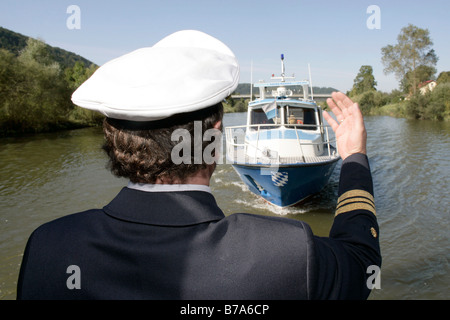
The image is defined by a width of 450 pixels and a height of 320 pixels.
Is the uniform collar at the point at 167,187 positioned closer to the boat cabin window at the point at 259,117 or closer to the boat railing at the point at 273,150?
the boat railing at the point at 273,150

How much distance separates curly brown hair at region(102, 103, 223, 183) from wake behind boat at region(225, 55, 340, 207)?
727 cm

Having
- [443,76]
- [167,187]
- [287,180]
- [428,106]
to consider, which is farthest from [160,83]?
[443,76]

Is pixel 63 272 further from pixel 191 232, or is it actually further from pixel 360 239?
pixel 360 239

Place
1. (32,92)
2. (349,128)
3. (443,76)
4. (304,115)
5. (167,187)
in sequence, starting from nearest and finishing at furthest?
(167,187) < (349,128) < (304,115) < (32,92) < (443,76)

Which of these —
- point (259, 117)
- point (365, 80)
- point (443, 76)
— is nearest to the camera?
point (259, 117)

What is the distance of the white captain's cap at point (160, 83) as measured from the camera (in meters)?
1.00

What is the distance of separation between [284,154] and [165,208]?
8716mm

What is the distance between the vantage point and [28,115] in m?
28.2

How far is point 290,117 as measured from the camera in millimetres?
10531

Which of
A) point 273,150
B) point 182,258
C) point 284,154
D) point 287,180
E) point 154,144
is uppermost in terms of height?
point 154,144

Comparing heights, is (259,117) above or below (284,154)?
above

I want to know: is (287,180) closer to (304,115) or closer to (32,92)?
(304,115)

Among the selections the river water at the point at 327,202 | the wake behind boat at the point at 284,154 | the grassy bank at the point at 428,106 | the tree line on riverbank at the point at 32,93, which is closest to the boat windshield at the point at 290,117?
the wake behind boat at the point at 284,154
